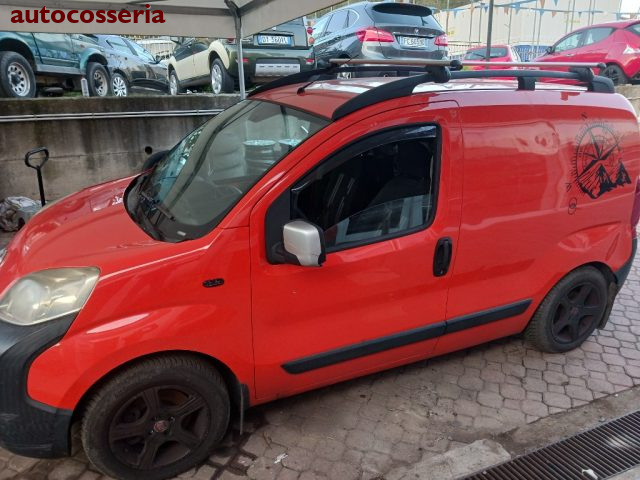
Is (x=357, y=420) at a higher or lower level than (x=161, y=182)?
lower

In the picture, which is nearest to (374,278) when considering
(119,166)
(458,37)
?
(119,166)

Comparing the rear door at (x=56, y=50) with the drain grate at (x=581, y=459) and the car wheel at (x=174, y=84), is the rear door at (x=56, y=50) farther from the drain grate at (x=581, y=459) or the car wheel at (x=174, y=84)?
the drain grate at (x=581, y=459)

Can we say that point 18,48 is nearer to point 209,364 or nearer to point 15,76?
point 15,76

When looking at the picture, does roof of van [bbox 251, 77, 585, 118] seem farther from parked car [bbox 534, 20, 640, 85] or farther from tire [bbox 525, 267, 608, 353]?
parked car [bbox 534, 20, 640, 85]

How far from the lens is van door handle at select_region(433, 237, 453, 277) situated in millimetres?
2617

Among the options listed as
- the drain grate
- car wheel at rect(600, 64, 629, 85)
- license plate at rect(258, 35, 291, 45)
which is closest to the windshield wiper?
the drain grate

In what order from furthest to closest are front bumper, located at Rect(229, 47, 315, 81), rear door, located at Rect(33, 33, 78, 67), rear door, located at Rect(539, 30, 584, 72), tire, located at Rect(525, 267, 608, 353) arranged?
rear door, located at Rect(539, 30, 584, 72) < front bumper, located at Rect(229, 47, 315, 81) < rear door, located at Rect(33, 33, 78, 67) < tire, located at Rect(525, 267, 608, 353)

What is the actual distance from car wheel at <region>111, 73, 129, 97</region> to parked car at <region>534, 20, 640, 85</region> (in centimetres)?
997

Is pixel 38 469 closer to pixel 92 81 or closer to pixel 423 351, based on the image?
pixel 423 351

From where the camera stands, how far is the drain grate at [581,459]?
2.43 meters

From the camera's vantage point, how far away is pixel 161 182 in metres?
2.86

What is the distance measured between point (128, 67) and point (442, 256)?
8.99 m

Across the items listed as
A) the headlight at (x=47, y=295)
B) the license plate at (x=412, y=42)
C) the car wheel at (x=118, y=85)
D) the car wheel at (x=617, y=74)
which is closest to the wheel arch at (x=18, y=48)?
the car wheel at (x=118, y=85)

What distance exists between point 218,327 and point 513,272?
1756 mm
